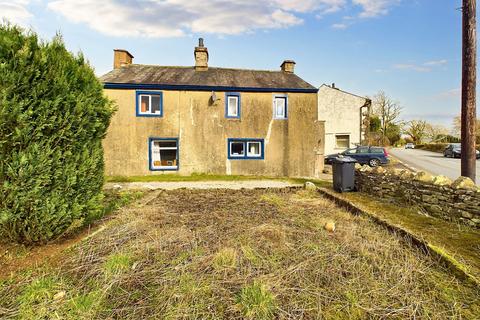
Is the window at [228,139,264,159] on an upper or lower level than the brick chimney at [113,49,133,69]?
lower

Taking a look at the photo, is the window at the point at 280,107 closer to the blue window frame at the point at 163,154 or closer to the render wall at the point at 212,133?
the render wall at the point at 212,133

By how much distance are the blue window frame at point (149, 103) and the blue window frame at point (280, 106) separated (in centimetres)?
692

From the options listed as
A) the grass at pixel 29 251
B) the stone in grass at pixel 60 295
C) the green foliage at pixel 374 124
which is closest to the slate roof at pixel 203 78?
the grass at pixel 29 251

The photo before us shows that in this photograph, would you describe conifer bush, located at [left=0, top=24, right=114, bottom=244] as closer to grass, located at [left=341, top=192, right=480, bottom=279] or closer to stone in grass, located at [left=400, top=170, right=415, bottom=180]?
grass, located at [left=341, top=192, right=480, bottom=279]

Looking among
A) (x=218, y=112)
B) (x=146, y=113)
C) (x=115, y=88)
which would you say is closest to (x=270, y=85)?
(x=218, y=112)

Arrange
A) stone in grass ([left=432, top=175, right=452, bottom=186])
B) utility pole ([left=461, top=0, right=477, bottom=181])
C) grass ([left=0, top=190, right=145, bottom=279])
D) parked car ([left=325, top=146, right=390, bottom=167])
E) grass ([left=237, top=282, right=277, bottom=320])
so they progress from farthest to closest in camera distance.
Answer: parked car ([left=325, top=146, right=390, bottom=167]) < utility pole ([left=461, top=0, right=477, bottom=181]) < stone in grass ([left=432, top=175, right=452, bottom=186]) < grass ([left=0, top=190, right=145, bottom=279]) < grass ([left=237, top=282, right=277, bottom=320])

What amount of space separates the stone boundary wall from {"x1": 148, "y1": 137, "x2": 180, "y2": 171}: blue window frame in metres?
10.5

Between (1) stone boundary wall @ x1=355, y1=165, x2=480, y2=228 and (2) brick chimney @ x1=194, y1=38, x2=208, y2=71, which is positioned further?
(2) brick chimney @ x1=194, y1=38, x2=208, y2=71

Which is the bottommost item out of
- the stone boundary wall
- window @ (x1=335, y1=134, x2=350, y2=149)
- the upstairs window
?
the stone boundary wall

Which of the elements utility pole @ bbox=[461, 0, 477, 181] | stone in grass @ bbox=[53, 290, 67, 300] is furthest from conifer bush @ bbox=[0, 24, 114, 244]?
utility pole @ bbox=[461, 0, 477, 181]

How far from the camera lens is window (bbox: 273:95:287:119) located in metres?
15.0

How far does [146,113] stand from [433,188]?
1361cm

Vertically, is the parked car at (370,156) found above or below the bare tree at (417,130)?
below

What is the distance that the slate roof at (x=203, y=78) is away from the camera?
46.9ft
